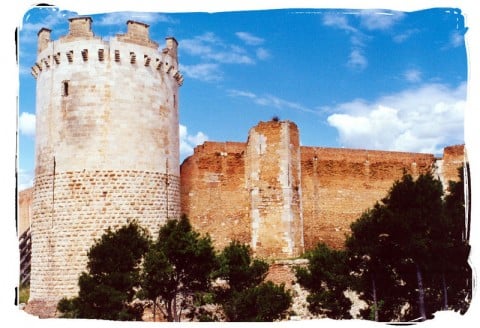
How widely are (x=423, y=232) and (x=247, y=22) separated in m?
3.01

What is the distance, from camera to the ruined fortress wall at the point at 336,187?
13.6 metres

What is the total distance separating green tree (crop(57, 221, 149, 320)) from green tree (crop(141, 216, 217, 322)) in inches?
8.3

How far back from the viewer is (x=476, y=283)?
20.3ft

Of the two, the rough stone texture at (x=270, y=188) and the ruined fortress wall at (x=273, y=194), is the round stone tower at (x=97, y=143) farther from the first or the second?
the ruined fortress wall at (x=273, y=194)

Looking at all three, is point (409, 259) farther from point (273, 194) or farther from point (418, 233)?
point (273, 194)

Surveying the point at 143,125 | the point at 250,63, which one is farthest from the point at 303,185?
the point at 250,63

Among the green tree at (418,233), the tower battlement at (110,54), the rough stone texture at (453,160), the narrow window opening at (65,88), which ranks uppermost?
the tower battlement at (110,54)

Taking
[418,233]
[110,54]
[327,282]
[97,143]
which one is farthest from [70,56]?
[418,233]

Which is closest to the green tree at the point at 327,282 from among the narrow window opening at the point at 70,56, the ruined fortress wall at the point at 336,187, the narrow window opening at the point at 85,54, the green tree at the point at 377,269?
the green tree at the point at 377,269

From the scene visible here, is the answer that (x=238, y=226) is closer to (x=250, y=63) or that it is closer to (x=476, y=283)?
(x=250, y=63)

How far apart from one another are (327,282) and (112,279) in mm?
3300

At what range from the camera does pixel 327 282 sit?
9.36 m

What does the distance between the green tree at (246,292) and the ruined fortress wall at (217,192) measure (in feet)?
8.43

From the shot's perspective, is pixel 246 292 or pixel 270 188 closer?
pixel 246 292
